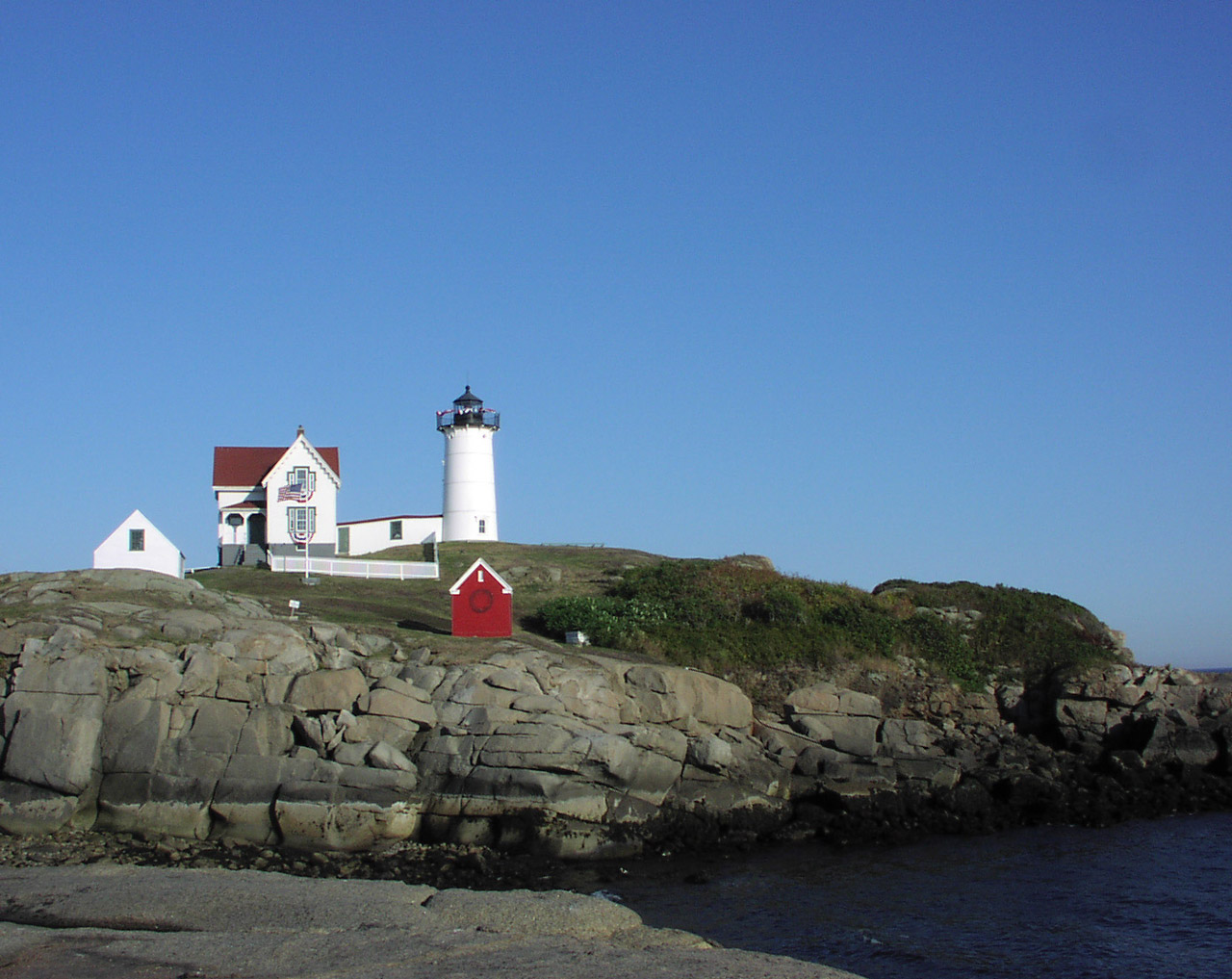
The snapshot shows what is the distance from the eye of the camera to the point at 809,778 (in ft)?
83.1

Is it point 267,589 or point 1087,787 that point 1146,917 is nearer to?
point 1087,787

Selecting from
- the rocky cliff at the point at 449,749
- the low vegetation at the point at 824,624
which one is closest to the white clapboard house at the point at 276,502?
the low vegetation at the point at 824,624

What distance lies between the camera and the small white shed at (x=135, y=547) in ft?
130

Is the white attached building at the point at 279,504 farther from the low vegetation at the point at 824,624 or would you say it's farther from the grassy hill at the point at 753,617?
the low vegetation at the point at 824,624

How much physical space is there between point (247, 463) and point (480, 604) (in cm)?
2578

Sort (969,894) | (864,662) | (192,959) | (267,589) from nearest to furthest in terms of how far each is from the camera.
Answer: (192,959), (969,894), (864,662), (267,589)

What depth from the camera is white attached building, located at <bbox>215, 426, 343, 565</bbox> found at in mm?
48062

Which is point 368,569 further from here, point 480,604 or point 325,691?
point 325,691

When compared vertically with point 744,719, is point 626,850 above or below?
below

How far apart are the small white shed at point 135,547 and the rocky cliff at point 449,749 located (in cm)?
1058

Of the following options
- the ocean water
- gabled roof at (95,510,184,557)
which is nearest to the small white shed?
gabled roof at (95,510,184,557)

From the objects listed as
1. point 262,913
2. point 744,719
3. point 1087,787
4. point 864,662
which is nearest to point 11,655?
point 262,913

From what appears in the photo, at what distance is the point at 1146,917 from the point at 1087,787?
9231mm

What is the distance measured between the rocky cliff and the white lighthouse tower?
26.9 m
